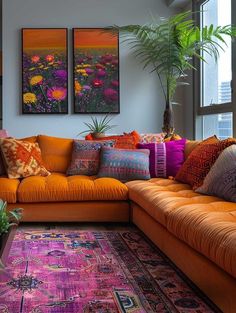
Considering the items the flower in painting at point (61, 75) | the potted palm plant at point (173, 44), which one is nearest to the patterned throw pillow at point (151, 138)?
the potted palm plant at point (173, 44)

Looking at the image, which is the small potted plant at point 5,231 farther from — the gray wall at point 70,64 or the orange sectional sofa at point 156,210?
the gray wall at point 70,64

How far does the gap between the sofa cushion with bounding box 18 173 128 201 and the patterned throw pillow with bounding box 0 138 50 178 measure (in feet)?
0.79

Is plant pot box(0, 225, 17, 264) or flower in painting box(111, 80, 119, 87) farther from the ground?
flower in painting box(111, 80, 119, 87)

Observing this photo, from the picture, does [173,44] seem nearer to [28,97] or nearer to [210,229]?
[28,97]

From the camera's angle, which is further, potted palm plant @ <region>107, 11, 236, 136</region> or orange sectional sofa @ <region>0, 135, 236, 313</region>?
potted palm plant @ <region>107, 11, 236, 136</region>

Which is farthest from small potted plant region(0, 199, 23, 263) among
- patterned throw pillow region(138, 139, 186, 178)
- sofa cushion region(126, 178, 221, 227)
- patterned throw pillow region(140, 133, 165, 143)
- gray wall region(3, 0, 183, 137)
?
gray wall region(3, 0, 183, 137)

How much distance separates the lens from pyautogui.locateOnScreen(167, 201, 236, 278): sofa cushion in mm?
1734

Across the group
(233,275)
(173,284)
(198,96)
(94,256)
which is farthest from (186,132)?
(233,275)

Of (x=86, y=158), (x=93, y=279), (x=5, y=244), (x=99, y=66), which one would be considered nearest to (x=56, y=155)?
(x=86, y=158)

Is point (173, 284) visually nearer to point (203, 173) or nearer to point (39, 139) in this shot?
point (203, 173)

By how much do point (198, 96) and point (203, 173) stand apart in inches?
91.5

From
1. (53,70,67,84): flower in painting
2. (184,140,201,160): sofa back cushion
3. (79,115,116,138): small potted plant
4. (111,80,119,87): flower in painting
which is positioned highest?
(53,70,67,84): flower in painting

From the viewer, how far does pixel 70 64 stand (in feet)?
18.6

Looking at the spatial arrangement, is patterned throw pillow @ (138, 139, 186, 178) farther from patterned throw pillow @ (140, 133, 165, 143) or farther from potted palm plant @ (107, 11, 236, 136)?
potted palm plant @ (107, 11, 236, 136)
